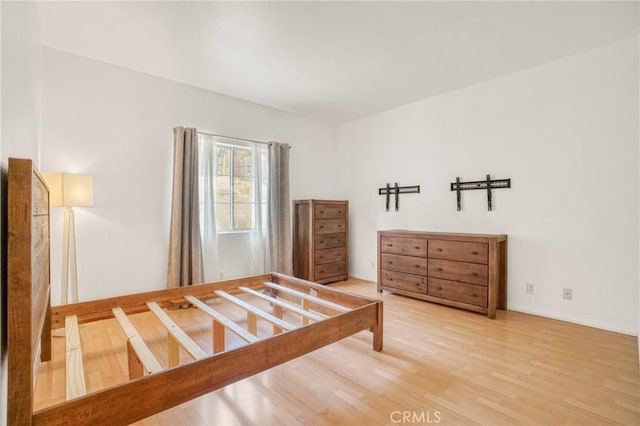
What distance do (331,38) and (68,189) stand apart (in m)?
2.57

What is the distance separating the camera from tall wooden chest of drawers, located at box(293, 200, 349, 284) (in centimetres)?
435

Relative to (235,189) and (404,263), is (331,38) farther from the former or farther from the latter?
(404,263)

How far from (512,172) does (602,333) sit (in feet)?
5.54

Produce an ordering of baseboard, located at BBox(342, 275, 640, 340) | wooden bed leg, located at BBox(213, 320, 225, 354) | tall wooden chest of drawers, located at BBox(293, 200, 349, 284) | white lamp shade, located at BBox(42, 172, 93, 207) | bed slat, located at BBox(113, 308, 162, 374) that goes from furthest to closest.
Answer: tall wooden chest of drawers, located at BBox(293, 200, 349, 284) → baseboard, located at BBox(342, 275, 640, 340) → white lamp shade, located at BBox(42, 172, 93, 207) → wooden bed leg, located at BBox(213, 320, 225, 354) → bed slat, located at BBox(113, 308, 162, 374)

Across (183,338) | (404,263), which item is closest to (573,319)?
(404,263)

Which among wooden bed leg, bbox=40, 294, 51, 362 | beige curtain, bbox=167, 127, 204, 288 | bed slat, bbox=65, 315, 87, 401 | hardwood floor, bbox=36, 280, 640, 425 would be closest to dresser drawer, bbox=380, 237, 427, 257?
hardwood floor, bbox=36, 280, 640, 425

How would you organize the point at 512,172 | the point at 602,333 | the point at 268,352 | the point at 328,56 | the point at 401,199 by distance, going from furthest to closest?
the point at 401,199
the point at 512,172
the point at 328,56
the point at 602,333
the point at 268,352

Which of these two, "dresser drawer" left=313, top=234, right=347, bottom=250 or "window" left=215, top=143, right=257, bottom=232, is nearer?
"window" left=215, top=143, right=257, bottom=232

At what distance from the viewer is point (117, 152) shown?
124 inches

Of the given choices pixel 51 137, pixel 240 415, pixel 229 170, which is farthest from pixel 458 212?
pixel 51 137

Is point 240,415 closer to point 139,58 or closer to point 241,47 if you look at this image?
point 241,47

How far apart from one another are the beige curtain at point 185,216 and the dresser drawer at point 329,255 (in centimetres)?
159

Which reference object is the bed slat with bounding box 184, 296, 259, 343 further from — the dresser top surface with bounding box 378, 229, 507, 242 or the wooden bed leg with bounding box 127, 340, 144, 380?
the dresser top surface with bounding box 378, 229, 507, 242

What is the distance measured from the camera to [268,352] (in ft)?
5.32
